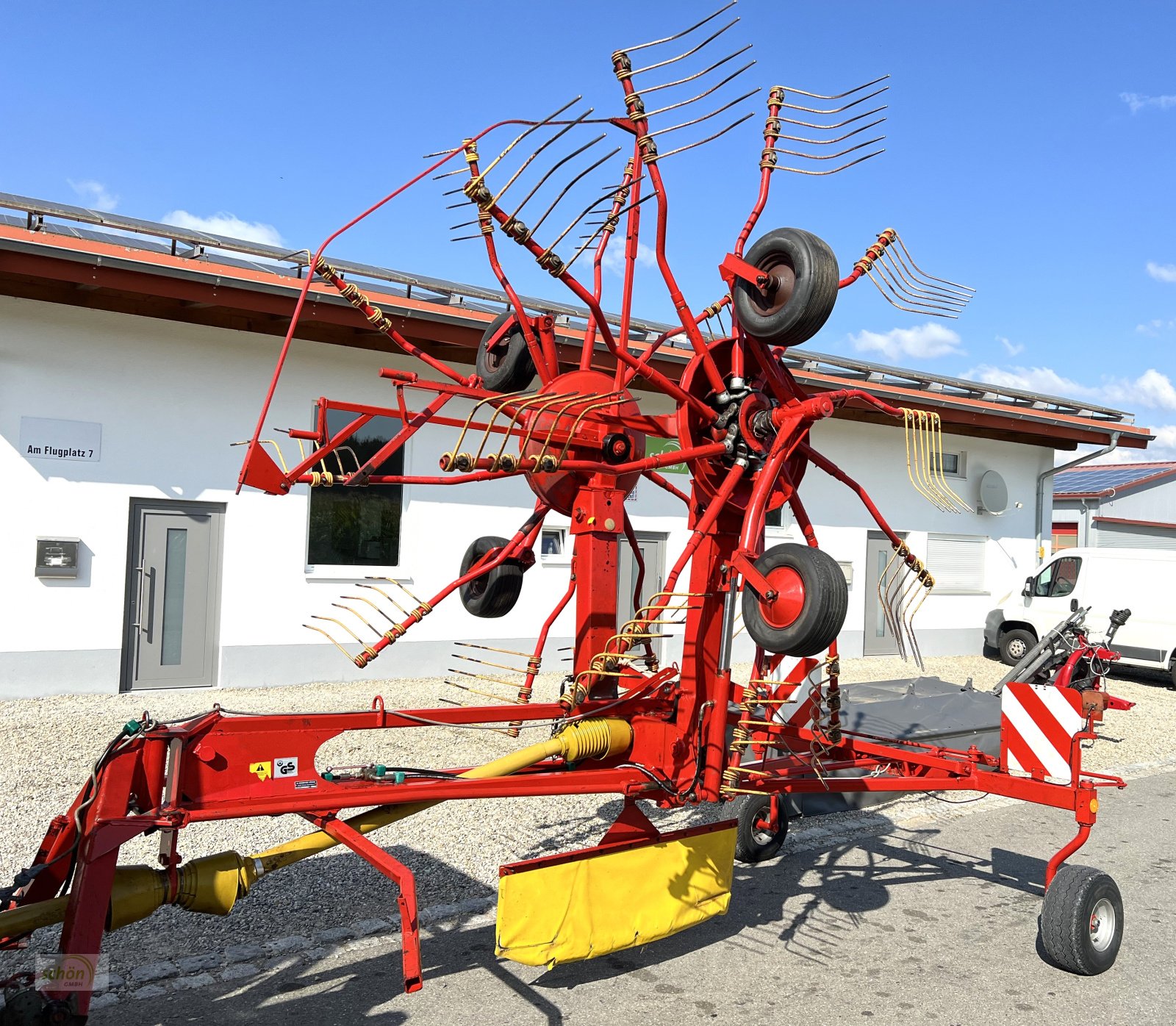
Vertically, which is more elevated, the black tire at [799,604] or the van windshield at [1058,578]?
the van windshield at [1058,578]

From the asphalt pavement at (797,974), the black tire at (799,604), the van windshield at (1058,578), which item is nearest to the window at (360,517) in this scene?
the asphalt pavement at (797,974)

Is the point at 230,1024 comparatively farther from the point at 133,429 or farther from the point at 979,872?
the point at 133,429

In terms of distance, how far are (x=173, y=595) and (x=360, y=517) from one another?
2120 mm

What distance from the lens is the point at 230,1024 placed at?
379cm

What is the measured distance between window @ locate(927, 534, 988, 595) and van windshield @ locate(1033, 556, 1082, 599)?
4.00ft

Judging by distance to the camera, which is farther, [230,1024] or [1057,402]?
[1057,402]

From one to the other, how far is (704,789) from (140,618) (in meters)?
7.51

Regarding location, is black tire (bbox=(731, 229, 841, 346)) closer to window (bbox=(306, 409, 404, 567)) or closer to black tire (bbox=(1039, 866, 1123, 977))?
black tire (bbox=(1039, 866, 1123, 977))

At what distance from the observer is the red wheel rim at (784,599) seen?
12.6 ft

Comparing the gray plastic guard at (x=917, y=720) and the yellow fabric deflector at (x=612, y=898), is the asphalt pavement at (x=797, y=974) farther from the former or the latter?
the gray plastic guard at (x=917, y=720)

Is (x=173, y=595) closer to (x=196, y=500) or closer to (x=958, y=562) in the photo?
(x=196, y=500)

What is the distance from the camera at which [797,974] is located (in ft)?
14.9

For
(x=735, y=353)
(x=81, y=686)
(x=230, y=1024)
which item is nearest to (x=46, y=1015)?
(x=230, y=1024)

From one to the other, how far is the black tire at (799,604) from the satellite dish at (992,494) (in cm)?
1403
